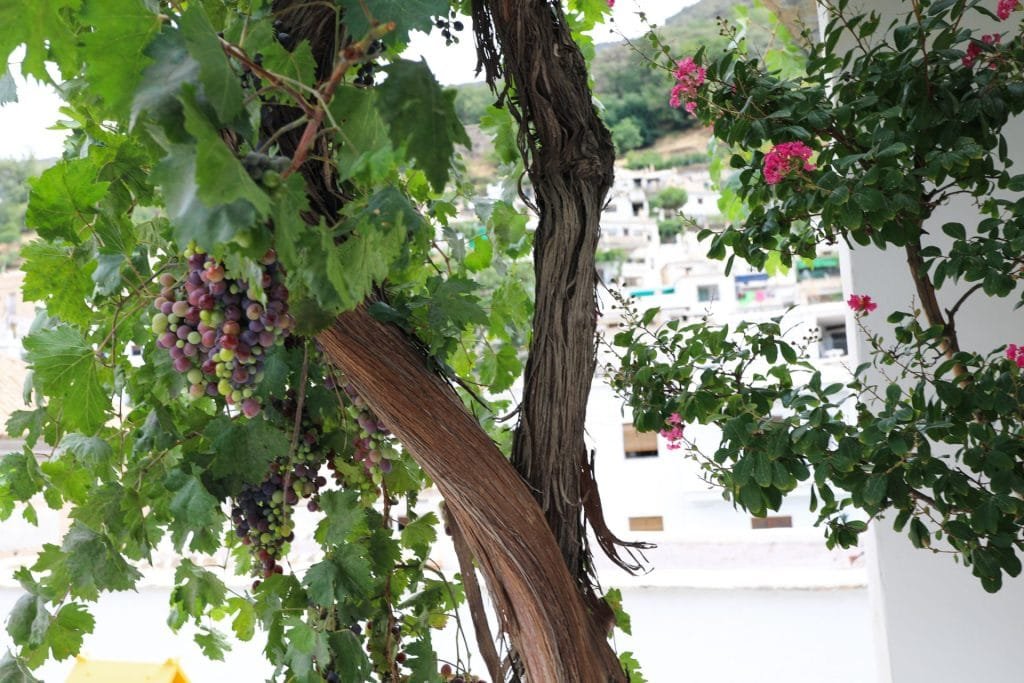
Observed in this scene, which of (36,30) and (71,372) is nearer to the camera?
(36,30)

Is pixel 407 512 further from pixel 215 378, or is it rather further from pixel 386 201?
pixel 386 201

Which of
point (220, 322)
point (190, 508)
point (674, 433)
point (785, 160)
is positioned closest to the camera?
point (220, 322)

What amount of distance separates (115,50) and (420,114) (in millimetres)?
161

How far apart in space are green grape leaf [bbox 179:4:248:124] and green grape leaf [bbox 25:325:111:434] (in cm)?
45

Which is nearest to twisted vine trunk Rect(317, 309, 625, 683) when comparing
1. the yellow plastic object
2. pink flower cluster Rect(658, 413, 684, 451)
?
pink flower cluster Rect(658, 413, 684, 451)

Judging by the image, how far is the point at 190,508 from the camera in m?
0.80

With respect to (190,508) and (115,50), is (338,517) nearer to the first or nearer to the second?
(190,508)

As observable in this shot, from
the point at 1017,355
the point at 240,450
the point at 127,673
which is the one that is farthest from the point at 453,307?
the point at 127,673

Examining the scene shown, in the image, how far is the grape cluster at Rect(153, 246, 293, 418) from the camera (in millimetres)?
687

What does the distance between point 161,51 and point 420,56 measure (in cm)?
12

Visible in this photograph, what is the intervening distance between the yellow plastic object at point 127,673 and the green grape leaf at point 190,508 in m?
1.60

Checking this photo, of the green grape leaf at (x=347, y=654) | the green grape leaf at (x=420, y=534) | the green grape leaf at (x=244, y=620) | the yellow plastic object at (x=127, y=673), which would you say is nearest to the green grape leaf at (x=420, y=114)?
the green grape leaf at (x=347, y=654)

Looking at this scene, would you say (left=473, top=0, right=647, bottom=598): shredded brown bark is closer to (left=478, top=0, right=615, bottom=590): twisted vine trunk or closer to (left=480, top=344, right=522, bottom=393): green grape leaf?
(left=478, top=0, right=615, bottom=590): twisted vine trunk

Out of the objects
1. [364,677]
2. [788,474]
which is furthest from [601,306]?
[364,677]
